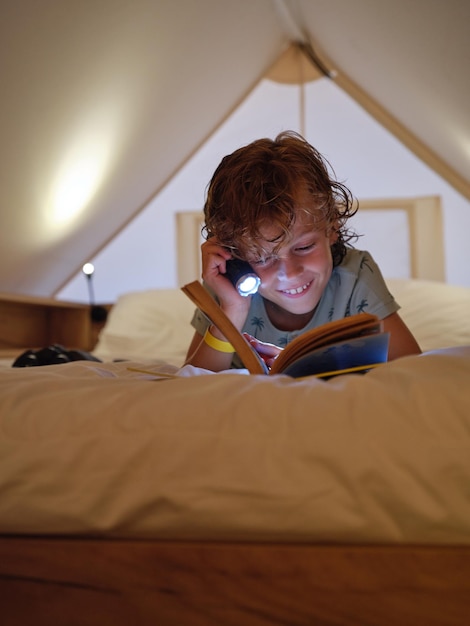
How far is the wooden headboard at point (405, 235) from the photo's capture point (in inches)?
107

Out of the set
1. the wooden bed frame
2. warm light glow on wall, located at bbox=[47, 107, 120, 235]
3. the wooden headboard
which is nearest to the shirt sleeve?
the wooden bed frame

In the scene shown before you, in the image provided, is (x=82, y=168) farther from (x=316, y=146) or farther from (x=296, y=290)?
(x=296, y=290)

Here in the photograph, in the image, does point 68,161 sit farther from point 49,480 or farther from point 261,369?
point 49,480

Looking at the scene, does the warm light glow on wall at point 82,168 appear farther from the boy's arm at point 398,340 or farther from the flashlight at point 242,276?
the boy's arm at point 398,340

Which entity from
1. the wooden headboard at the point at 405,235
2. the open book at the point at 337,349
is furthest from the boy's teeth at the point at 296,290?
the wooden headboard at the point at 405,235

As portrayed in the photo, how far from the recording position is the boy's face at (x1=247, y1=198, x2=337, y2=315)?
3.44ft

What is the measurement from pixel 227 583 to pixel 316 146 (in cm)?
254

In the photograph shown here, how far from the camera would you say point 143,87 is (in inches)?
81.3

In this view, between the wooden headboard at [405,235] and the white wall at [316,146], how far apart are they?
0.14 feet

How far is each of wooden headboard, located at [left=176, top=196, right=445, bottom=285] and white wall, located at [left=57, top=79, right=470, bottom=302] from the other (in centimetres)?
4

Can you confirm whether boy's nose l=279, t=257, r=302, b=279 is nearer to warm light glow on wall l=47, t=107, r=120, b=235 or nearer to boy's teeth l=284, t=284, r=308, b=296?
boy's teeth l=284, t=284, r=308, b=296

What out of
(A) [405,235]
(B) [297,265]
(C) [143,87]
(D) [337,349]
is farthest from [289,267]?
(A) [405,235]

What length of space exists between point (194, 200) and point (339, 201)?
1.75m

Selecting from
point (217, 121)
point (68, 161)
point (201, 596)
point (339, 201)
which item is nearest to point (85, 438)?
point (201, 596)
